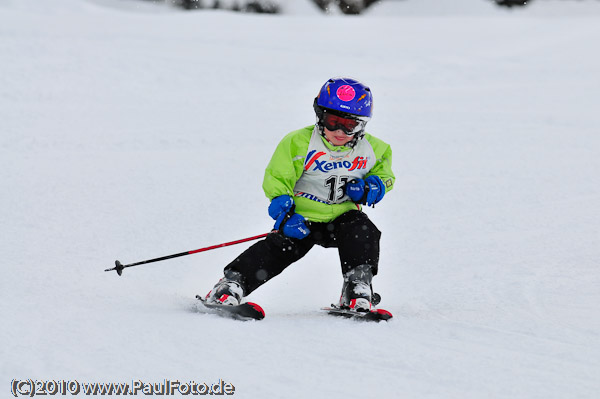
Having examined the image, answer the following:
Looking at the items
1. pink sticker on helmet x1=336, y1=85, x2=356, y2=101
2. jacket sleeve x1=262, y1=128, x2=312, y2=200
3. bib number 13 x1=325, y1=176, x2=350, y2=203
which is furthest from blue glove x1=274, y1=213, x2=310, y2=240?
pink sticker on helmet x1=336, y1=85, x2=356, y2=101

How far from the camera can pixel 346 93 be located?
421 centimetres

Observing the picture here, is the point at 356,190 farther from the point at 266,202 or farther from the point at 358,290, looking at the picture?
the point at 266,202

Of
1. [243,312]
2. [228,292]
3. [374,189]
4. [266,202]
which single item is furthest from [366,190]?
[266,202]

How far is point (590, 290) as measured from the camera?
4.87 metres

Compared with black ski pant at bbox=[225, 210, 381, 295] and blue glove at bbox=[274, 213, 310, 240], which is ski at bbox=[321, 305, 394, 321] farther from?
blue glove at bbox=[274, 213, 310, 240]

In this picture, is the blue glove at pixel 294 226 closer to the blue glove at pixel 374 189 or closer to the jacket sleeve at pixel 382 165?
the blue glove at pixel 374 189

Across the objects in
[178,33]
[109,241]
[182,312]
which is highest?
[178,33]

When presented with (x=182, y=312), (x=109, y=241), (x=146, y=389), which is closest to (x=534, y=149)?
(x=109, y=241)

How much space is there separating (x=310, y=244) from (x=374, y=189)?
1.63ft

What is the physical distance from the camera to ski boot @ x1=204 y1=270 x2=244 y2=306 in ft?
12.8

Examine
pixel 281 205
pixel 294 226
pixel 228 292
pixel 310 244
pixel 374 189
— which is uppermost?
pixel 374 189

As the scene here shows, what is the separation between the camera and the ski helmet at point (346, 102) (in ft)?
13.8

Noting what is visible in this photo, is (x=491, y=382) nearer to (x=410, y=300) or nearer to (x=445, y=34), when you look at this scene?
(x=410, y=300)

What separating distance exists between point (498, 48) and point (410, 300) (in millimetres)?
11212
